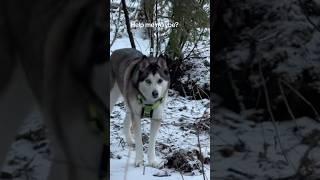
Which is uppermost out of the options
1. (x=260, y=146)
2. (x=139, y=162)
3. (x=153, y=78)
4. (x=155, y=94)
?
(x=153, y=78)

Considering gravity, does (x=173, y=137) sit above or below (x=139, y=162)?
above

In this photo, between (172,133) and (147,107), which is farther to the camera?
(147,107)

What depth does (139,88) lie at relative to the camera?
12.8 feet

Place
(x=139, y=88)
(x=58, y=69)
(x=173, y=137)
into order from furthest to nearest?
(x=139, y=88) < (x=173, y=137) < (x=58, y=69)

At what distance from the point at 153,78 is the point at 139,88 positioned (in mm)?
368

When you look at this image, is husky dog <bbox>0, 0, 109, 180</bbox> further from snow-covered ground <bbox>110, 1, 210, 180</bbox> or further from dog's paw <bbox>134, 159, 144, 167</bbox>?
dog's paw <bbox>134, 159, 144, 167</bbox>

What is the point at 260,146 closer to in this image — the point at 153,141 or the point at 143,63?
the point at 153,141

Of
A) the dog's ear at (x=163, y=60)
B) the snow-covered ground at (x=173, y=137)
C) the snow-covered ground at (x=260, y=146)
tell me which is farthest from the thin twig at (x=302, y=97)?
the dog's ear at (x=163, y=60)

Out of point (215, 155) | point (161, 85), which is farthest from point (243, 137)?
point (161, 85)

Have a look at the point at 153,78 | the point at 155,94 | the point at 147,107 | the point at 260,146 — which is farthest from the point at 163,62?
the point at 260,146

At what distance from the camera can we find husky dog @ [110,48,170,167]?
3420 mm

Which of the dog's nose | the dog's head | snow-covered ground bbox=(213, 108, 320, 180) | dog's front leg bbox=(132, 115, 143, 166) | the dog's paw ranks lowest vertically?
the dog's paw

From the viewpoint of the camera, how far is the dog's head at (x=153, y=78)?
3381 mm

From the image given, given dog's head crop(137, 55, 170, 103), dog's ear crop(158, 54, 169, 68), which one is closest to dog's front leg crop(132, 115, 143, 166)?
dog's head crop(137, 55, 170, 103)
